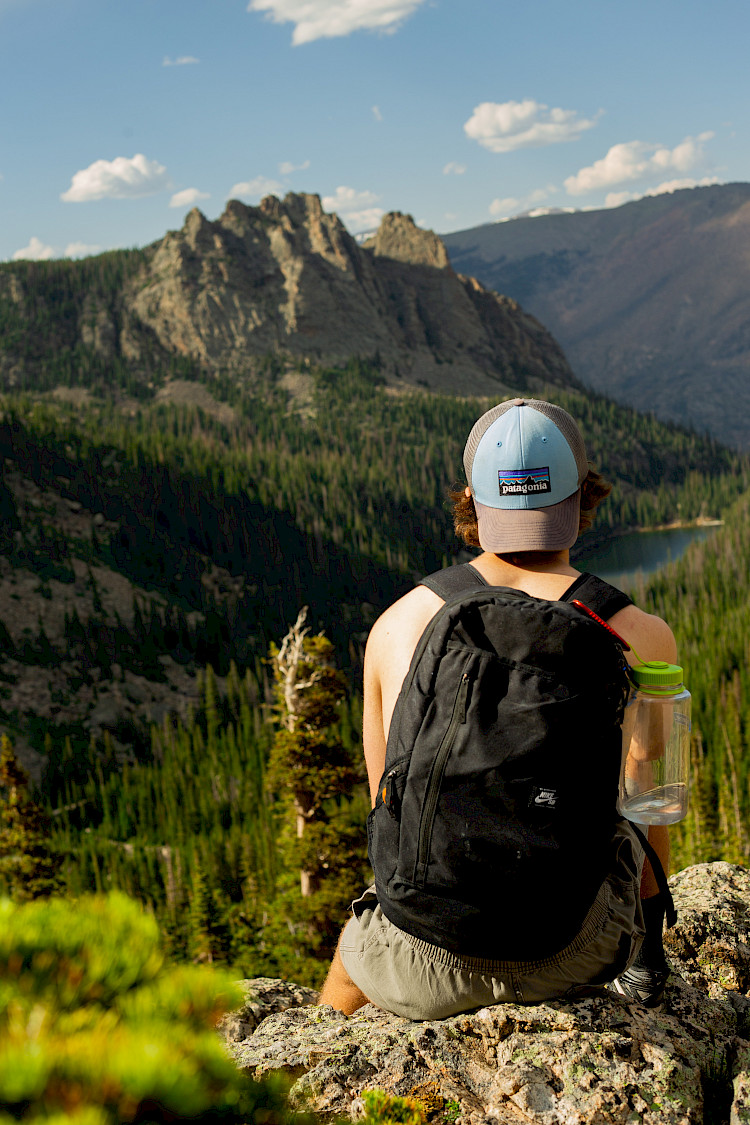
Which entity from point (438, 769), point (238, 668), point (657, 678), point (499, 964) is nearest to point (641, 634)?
point (657, 678)

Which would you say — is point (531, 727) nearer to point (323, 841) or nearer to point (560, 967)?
point (560, 967)

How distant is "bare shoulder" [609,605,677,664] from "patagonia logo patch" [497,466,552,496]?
0.80 meters

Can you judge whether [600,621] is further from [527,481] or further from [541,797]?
[527,481]

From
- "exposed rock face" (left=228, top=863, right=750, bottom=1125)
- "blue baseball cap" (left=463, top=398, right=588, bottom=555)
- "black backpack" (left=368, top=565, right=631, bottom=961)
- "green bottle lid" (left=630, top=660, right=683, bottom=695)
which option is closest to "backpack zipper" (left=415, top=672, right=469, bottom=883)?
"black backpack" (left=368, top=565, right=631, bottom=961)

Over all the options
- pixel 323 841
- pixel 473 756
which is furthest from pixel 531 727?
pixel 323 841

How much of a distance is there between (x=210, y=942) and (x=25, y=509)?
365 ft

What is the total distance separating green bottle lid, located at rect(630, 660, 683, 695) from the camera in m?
4.17

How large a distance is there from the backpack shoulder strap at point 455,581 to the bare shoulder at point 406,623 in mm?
44

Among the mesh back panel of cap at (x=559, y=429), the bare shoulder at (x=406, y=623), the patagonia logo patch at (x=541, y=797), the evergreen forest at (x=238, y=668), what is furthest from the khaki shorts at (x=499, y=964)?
the evergreen forest at (x=238, y=668)

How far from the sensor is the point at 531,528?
15.0ft

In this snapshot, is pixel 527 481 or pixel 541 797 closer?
pixel 541 797

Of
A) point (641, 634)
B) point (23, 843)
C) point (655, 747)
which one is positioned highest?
point (641, 634)

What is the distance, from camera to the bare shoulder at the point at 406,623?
4473 mm

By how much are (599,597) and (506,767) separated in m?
1.08
